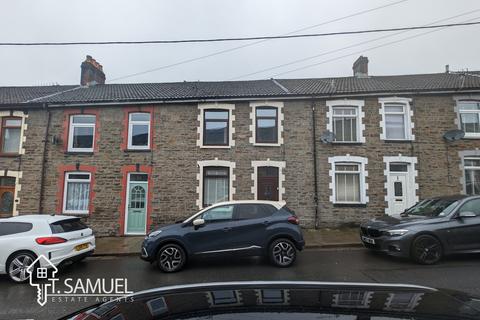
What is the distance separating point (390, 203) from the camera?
488 inches

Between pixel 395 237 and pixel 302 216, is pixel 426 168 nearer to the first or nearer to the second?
pixel 302 216

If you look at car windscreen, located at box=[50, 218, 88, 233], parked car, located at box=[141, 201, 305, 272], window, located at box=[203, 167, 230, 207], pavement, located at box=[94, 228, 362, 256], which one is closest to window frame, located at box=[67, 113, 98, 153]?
pavement, located at box=[94, 228, 362, 256]

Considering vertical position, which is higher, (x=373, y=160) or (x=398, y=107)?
(x=398, y=107)

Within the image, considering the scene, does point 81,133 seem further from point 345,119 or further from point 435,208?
point 435,208

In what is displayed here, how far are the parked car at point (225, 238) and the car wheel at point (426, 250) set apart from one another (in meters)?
2.75

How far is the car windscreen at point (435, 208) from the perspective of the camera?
7.79m

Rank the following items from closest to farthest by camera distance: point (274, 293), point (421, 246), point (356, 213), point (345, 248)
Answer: point (274, 293), point (421, 246), point (345, 248), point (356, 213)

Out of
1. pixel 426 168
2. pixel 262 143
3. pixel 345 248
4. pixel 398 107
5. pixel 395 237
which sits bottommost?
pixel 345 248

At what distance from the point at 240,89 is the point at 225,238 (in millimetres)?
9231

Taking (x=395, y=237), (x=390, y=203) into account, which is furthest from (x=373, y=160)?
(x=395, y=237)

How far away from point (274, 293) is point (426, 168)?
12863 millimetres

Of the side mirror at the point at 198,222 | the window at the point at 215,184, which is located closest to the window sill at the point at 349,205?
the window at the point at 215,184

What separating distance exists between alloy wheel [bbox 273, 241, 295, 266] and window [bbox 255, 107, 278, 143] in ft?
20.5

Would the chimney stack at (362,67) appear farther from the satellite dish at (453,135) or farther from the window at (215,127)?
the window at (215,127)
